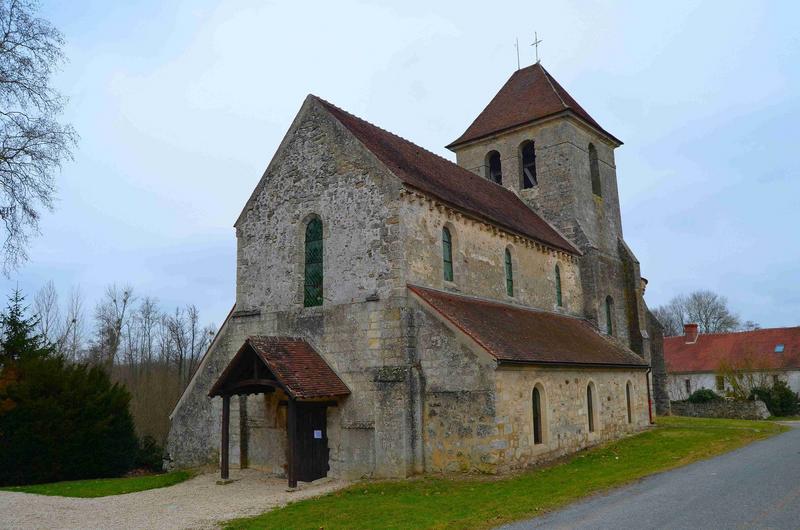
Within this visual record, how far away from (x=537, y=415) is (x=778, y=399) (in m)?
26.3

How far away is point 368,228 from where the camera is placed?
16.2 meters

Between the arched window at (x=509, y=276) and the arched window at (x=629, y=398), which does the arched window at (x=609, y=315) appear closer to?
the arched window at (x=629, y=398)

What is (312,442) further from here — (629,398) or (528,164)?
(528,164)

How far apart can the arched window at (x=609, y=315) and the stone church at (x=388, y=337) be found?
8.06 ft

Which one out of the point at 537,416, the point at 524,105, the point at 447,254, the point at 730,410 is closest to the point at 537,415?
the point at 537,416

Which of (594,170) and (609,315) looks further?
(594,170)

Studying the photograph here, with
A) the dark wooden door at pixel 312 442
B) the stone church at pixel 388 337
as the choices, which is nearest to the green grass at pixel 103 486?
the stone church at pixel 388 337

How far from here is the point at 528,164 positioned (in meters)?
27.4

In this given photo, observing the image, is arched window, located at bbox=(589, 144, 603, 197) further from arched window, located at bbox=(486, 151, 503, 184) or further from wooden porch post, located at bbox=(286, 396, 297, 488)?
Answer: wooden porch post, located at bbox=(286, 396, 297, 488)

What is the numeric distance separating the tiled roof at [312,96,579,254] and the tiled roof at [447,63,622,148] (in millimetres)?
3422

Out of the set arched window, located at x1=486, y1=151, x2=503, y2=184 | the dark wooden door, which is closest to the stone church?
the dark wooden door

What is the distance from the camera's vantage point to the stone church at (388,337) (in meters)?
14.6

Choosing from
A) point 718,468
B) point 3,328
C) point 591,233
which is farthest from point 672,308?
point 3,328

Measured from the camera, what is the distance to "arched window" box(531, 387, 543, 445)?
15953 mm
